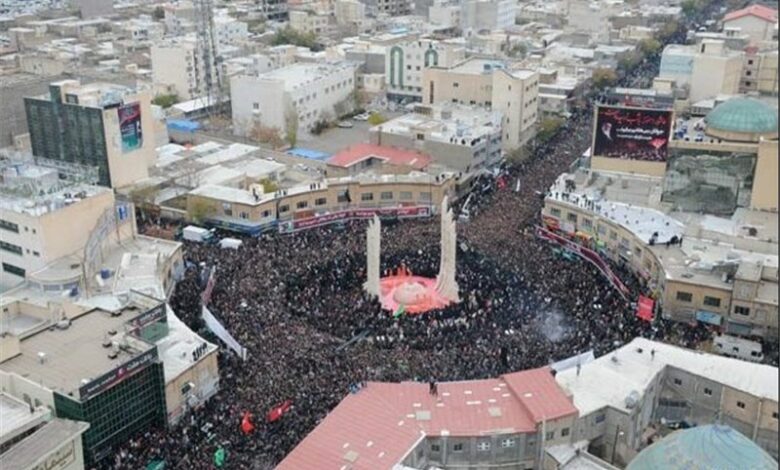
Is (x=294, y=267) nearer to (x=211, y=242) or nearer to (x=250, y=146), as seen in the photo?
(x=211, y=242)

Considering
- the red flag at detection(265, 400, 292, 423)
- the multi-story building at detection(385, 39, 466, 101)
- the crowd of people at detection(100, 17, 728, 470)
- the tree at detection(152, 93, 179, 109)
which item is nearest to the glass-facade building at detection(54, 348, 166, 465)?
the crowd of people at detection(100, 17, 728, 470)

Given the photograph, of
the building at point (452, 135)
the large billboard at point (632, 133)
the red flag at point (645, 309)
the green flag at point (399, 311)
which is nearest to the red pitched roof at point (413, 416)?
the green flag at point (399, 311)

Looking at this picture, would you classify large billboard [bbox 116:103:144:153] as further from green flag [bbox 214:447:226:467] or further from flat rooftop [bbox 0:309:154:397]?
green flag [bbox 214:447:226:467]

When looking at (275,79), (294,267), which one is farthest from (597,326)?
(275,79)

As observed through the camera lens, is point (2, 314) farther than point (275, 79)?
No

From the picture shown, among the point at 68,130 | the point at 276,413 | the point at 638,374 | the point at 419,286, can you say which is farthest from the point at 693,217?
the point at 68,130

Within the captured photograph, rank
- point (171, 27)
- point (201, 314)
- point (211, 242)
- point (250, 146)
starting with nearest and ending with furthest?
point (201, 314) → point (211, 242) → point (250, 146) → point (171, 27)
